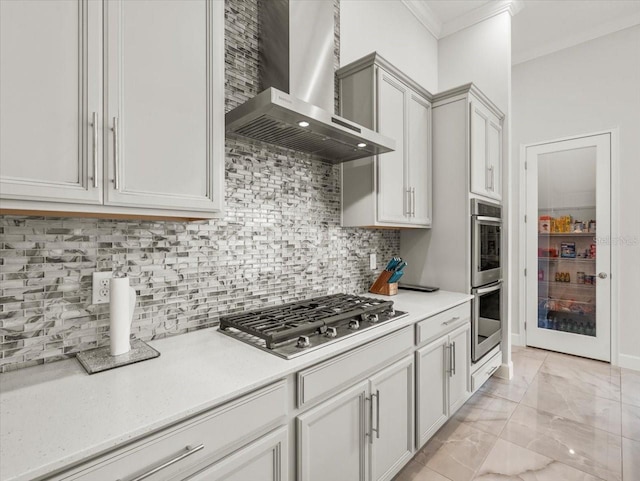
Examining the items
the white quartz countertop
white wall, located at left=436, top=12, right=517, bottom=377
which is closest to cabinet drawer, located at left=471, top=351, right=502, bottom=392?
white wall, located at left=436, top=12, right=517, bottom=377

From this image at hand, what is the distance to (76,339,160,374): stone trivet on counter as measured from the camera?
1113mm

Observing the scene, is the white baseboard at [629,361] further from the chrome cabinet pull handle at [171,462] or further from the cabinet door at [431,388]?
the chrome cabinet pull handle at [171,462]

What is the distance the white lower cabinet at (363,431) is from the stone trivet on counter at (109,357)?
23.9 inches

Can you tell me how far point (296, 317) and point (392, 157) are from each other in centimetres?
131

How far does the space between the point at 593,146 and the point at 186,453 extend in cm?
438

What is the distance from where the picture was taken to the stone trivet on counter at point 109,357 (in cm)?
111

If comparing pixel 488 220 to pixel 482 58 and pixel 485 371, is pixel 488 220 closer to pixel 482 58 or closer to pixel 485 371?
pixel 485 371

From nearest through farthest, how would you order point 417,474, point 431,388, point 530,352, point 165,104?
point 165,104 → point 417,474 → point 431,388 → point 530,352

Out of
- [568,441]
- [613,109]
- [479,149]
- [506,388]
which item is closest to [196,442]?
[568,441]

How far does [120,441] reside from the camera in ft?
2.52

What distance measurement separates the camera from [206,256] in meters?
1.61

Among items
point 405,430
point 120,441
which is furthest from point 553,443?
point 120,441

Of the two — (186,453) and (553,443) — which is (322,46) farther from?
(553,443)

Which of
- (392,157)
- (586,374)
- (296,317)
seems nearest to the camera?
(296,317)
